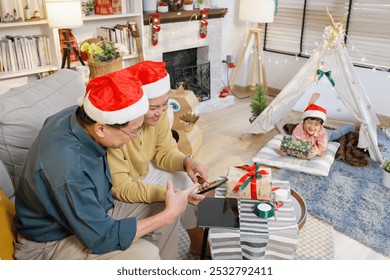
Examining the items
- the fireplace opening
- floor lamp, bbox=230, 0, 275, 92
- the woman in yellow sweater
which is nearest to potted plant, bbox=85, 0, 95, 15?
the fireplace opening

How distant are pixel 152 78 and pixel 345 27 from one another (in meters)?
3.05

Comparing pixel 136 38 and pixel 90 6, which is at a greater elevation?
pixel 90 6

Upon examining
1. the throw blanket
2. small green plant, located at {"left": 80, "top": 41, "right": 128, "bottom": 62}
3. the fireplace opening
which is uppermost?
small green plant, located at {"left": 80, "top": 41, "right": 128, "bottom": 62}

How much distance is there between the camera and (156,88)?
1783mm

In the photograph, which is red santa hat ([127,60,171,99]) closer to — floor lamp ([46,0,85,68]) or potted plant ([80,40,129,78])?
potted plant ([80,40,129,78])

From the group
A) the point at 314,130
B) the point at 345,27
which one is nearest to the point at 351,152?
the point at 314,130

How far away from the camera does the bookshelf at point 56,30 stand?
3.09m

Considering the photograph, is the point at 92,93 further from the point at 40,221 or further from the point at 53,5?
A: the point at 53,5

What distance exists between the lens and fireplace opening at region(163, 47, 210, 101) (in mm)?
4363

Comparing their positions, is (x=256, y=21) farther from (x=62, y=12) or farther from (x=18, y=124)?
(x=18, y=124)

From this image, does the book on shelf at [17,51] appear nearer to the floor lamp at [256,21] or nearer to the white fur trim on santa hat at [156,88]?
the white fur trim on santa hat at [156,88]

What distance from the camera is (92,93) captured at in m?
1.32

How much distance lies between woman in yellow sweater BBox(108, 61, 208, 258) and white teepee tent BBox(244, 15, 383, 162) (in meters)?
1.61

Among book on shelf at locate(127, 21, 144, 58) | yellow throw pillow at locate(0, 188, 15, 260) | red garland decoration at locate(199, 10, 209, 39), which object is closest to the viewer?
yellow throw pillow at locate(0, 188, 15, 260)
